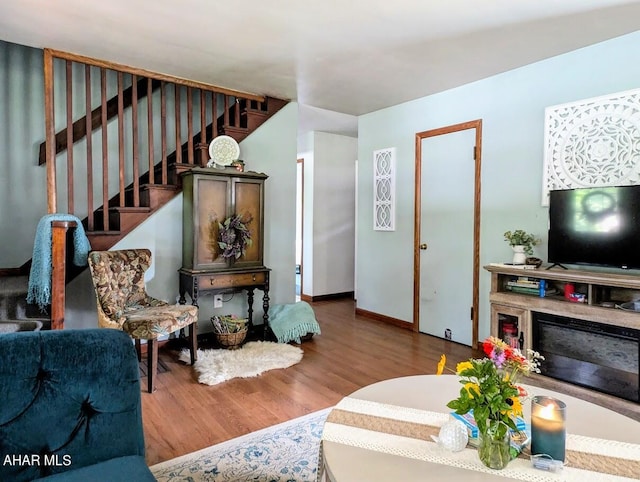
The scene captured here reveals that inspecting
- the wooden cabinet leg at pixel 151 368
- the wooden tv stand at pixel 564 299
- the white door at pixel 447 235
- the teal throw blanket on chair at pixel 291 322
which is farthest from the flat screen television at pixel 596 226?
the wooden cabinet leg at pixel 151 368

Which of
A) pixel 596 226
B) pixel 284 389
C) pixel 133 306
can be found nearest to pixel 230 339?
pixel 133 306

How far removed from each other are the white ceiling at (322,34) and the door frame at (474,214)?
459 millimetres

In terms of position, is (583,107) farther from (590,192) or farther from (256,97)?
(256,97)

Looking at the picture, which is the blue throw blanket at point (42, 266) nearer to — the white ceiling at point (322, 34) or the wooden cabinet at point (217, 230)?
the wooden cabinet at point (217, 230)

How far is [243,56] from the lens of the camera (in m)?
3.28

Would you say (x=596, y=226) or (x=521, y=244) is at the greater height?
(x=596, y=226)

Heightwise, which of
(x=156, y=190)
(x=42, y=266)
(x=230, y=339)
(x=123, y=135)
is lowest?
(x=230, y=339)

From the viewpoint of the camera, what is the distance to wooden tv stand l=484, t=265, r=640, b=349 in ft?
8.45

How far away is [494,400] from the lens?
3.53 feet

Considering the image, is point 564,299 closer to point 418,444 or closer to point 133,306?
point 418,444

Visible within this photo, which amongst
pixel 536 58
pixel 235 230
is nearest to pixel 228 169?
pixel 235 230

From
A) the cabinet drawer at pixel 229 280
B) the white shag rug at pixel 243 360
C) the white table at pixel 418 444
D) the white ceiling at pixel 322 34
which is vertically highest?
the white ceiling at pixel 322 34

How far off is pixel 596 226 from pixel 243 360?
2.81 meters

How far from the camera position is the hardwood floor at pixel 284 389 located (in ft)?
7.63
